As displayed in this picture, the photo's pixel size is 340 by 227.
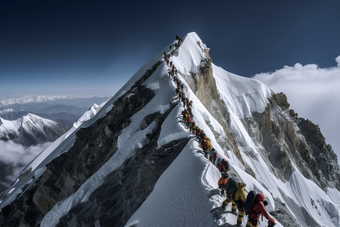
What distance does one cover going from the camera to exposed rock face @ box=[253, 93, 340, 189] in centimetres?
4553

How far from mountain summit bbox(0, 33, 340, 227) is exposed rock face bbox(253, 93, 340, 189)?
28 centimetres

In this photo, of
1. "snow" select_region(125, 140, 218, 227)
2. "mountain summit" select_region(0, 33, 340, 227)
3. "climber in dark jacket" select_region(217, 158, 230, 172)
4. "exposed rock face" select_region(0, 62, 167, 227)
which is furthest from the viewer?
"exposed rock face" select_region(0, 62, 167, 227)

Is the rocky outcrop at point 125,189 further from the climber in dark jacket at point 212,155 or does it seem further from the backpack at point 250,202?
the backpack at point 250,202

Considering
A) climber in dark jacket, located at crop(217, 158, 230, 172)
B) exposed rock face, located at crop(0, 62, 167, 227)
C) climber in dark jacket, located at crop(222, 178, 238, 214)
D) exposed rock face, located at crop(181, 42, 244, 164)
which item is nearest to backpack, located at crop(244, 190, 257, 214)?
climber in dark jacket, located at crop(222, 178, 238, 214)

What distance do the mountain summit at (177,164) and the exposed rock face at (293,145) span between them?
0.28 metres

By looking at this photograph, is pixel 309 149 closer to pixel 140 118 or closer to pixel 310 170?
pixel 310 170

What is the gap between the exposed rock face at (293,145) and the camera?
45531mm

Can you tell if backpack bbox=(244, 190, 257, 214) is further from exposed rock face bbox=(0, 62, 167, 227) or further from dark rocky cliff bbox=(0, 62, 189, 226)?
exposed rock face bbox=(0, 62, 167, 227)

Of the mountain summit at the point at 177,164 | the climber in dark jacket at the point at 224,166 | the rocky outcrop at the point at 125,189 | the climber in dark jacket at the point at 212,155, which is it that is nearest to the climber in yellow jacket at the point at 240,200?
the mountain summit at the point at 177,164

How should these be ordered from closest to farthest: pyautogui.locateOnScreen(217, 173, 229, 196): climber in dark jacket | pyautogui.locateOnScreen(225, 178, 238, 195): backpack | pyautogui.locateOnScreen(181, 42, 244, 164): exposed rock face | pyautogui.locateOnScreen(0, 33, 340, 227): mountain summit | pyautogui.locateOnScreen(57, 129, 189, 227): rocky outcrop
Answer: pyautogui.locateOnScreen(225, 178, 238, 195): backpack → pyautogui.locateOnScreen(217, 173, 229, 196): climber in dark jacket → pyautogui.locateOnScreen(0, 33, 340, 227): mountain summit → pyautogui.locateOnScreen(57, 129, 189, 227): rocky outcrop → pyautogui.locateOnScreen(181, 42, 244, 164): exposed rock face

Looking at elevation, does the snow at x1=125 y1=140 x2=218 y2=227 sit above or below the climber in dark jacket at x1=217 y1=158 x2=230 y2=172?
below

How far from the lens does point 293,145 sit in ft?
166

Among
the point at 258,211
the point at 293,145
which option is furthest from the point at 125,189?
the point at 293,145

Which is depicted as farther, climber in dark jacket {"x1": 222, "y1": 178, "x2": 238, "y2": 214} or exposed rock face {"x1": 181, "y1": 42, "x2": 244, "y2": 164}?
exposed rock face {"x1": 181, "y1": 42, "x2": 244, "y2": 164}
